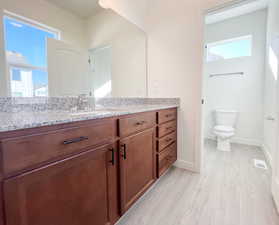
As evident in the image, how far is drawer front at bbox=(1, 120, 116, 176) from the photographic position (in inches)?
21.0

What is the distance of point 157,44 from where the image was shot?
2.17 m

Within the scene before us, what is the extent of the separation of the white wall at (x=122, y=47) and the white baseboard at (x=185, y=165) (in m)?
1.14

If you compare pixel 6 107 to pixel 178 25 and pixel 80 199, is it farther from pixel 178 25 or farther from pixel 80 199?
pixel 178 25

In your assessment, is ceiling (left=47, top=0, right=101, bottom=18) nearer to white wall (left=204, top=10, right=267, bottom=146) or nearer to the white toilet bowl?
white wall (left=204, top=10, right=267, bottom=146)

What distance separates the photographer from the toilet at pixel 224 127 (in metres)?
2.66

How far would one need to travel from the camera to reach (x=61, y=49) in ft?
4.18

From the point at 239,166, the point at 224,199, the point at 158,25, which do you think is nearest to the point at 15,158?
the point at 224,199

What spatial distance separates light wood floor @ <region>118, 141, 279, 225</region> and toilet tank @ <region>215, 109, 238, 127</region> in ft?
3.50

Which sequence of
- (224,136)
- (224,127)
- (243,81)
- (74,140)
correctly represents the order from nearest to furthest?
(74,140)
(224,136)
(224,127)
(243,81)

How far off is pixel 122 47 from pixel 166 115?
1151 mm

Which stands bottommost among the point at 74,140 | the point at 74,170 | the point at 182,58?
the point at 74,170

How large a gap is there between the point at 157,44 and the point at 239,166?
2.12 meters

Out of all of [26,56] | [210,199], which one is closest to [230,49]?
Answer: [210,199]

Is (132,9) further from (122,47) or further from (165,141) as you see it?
(165,141)
